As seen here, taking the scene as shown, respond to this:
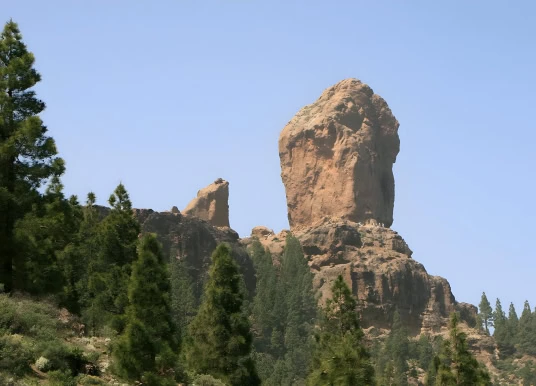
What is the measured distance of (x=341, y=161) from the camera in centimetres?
18762

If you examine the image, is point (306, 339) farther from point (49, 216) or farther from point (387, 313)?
point (49, 216)

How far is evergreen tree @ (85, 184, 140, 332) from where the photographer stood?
51156 mm

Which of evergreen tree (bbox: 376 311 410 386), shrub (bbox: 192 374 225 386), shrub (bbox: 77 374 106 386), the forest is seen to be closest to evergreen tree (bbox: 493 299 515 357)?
evergreen tree (bbox: 376 311 410 386)

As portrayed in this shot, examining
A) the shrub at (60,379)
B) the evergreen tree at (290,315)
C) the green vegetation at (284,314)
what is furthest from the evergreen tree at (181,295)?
the shrub at (60,379)

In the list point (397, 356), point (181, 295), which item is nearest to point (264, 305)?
point (181, 295)

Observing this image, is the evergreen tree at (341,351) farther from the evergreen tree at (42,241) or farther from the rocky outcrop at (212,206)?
the rocky outcrop at (212,206)

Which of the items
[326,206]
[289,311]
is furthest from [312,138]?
[289,311]

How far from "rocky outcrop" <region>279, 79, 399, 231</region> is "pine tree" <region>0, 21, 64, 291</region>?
140m

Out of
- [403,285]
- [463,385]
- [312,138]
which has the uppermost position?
[312,138]

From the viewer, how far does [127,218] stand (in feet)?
181

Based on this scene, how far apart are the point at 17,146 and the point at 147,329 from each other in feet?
34.6

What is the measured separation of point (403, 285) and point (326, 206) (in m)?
33.2

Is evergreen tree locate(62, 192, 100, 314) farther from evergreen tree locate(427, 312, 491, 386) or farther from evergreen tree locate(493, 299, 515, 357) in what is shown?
evergreen tree locate(493, 299, 515, 357)

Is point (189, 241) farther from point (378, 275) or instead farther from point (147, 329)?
point (147, 329)
